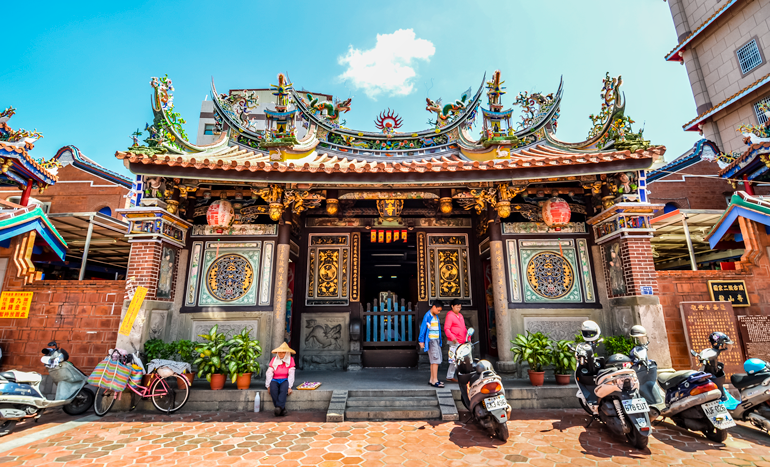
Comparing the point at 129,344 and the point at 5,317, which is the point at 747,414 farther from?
the point at 5,317

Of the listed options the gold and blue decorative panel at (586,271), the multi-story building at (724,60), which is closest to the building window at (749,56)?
the multi-story building at (724,60)

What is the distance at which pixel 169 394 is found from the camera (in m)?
5.70

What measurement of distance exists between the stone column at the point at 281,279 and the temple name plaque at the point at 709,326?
7.30 metres

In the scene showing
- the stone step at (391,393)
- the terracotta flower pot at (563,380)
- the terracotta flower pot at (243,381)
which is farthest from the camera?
the terracotta flower pot at (563,380)

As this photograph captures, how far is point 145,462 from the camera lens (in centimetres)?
383

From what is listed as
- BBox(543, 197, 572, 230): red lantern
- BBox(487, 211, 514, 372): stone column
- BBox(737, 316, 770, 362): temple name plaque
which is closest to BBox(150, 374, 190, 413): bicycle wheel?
BBox(487, 211, 514, 372): stone column

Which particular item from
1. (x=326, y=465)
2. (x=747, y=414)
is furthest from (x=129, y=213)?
(x=747, y=414)

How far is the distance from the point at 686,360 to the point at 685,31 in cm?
2052

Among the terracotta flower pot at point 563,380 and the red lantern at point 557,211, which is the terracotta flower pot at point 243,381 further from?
the red lantern at point 557,211

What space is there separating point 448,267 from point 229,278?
5.01 metres

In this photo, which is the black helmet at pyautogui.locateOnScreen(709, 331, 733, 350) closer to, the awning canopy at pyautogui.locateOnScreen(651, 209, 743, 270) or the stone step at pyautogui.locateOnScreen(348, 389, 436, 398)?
the awning canopy at pyautogui.locateOnScreen(651, 209, 743, 270)

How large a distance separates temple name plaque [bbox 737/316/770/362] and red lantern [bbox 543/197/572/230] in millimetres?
3385

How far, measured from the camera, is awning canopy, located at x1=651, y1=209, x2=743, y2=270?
875 cm

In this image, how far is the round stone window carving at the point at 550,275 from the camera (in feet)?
24.3
